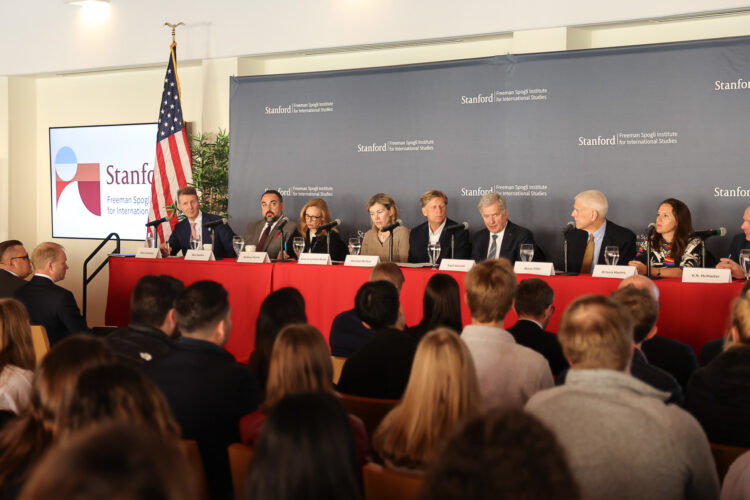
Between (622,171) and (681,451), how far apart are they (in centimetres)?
475

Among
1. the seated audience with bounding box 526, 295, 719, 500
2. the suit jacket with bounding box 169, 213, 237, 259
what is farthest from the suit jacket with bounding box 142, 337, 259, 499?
the suit jacket with bounding box 169, 213, 237, 259

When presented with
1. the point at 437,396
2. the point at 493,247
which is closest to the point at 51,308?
the point at 493,247

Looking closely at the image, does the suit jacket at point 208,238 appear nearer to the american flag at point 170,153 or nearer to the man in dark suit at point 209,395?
the american flag at point 170,153

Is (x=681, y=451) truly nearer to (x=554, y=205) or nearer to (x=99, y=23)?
(x=554, y=205)

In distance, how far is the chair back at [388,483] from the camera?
73.4 inches

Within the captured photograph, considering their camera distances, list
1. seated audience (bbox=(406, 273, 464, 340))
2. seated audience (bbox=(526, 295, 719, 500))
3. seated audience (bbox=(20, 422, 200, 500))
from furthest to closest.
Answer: seated audience (bbox=(406, 273, 464, 340)) → seated audience (bbox=(526, 295, 719, 500)) → seated audience (bbox=(20, 422, 200, 500))

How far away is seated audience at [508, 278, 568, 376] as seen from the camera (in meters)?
3.28

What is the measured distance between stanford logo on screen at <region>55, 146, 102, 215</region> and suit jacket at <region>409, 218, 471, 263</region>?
196 inches

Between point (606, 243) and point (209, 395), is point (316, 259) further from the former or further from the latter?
point (209, 395)

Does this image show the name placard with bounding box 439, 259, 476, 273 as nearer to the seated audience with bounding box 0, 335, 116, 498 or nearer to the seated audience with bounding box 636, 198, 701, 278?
the seated audience with bounding box 636, 198, 701, 278

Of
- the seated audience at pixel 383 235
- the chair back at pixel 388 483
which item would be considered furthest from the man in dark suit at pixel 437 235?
the chair back at pixel 388 483

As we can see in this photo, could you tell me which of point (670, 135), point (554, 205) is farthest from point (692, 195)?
point (554, 205)

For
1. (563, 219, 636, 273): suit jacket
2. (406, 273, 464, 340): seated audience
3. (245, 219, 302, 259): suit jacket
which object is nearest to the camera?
(406, 273, 464, 340): seated audience

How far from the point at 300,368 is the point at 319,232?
157 inches
